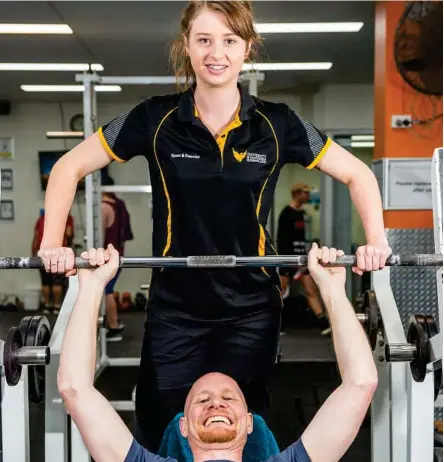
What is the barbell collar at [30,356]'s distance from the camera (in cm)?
160

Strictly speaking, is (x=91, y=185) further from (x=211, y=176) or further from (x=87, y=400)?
(x=87, y=400)

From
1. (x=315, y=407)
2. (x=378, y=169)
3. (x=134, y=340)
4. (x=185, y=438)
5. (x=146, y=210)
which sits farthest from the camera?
(x=146, y=210)

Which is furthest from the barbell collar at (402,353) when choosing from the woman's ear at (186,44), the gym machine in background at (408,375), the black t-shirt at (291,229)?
the black t-shirt at (291,229)

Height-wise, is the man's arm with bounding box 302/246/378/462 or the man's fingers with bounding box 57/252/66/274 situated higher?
the man's fingers with bounding box 57/252/66/274

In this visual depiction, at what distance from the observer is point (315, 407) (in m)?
3.56

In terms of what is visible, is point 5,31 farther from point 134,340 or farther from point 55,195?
point 55,195

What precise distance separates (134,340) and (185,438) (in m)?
4.12

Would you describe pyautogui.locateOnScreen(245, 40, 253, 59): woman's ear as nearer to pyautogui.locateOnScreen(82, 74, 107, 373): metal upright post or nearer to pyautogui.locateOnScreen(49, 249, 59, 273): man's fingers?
pyautogui.locateOnScreen(49, 249, 59, 273): man's fingers

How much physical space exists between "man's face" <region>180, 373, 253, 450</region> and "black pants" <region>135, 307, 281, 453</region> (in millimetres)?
213

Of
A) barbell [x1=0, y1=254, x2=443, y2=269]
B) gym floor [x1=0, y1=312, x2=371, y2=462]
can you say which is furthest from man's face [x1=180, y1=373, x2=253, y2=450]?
gym floor [x1=0, y1=312, x2=371, y2=462]

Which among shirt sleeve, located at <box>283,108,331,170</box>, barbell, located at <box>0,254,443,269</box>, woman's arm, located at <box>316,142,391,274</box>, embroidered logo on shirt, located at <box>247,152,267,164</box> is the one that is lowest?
barbell, located at <box>0,254,443,269</box>

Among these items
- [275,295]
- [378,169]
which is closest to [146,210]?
[378,169]

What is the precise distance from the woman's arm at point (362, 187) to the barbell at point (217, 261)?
7cm

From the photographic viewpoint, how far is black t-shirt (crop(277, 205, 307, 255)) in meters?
6.48
